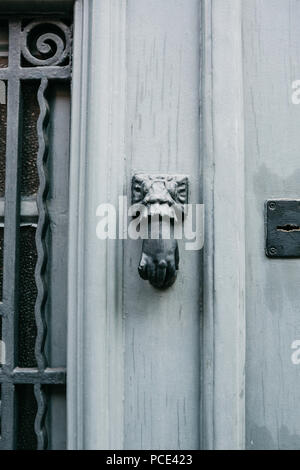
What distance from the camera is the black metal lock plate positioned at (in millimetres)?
1128

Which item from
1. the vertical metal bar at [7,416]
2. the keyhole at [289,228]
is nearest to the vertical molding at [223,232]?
the keyhole at [289,228]

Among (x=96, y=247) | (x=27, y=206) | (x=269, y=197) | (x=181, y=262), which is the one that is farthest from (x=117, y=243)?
(x=269, y=197)

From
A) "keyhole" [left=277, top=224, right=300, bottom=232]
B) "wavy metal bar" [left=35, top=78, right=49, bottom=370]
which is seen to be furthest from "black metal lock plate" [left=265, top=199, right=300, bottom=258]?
"wavy metal bar" [left=35, top=78, right=49, bottom=370]

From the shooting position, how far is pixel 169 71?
3.63ft

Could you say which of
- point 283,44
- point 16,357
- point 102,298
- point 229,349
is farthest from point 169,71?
point 16,357

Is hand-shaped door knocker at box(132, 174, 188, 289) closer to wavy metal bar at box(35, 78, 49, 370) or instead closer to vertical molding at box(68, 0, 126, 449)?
vertical molding at box(68, 0, 126, 449)

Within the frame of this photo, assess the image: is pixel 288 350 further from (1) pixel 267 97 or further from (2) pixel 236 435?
(1) pixel 267 97

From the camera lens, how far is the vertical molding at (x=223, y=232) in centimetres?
106

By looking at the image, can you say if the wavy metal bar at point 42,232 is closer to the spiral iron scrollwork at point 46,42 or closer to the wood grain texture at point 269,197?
the spiral iron scrollwork at point 46,42

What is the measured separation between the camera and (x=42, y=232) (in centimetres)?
115

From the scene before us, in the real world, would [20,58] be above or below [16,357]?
above

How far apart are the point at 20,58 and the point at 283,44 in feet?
2.27

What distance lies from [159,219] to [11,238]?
40 centimetres

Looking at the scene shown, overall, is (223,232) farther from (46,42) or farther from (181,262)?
(46,42)
